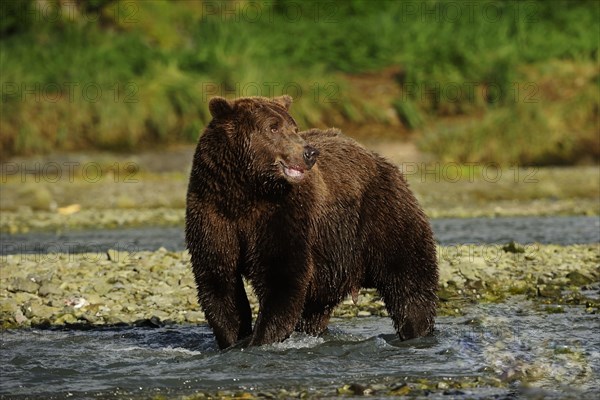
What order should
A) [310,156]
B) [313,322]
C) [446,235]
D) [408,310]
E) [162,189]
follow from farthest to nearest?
1. [162,189]
2. [446,235]
3. [313,322]
4. [408,310]
5. [310,156]

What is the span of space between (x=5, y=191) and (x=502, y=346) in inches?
474

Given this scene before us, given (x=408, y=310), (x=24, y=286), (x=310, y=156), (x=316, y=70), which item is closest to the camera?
(x=310, y=156)

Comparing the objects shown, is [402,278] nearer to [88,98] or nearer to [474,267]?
[474,267]

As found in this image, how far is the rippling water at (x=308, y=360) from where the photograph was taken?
24.4 ft

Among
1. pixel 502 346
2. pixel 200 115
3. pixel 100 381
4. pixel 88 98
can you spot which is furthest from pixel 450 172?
pixel 100 381

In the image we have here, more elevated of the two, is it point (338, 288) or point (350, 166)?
point (350, 166)

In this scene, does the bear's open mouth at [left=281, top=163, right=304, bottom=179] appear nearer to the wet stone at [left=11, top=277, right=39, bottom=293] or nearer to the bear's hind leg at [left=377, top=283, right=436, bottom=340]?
the bear's hind leg at [left=377, top=283, right=436, bottom=340]

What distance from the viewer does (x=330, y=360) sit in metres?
8.08

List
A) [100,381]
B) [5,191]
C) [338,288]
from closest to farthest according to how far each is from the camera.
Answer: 1. [100,381]
2. [338,288]
3. [5,191]

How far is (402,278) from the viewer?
8.48 meters

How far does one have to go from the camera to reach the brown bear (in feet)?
25.5

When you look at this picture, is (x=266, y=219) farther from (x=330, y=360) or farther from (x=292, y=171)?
(x=330, y=360)


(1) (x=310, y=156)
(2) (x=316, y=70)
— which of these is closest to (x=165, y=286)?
(1) (x=310, y=156)

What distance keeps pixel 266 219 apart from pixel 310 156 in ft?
1.52
